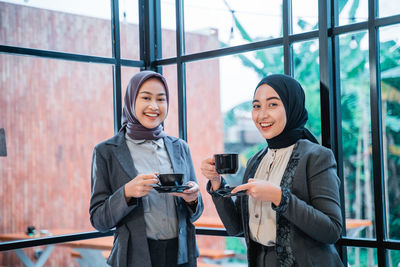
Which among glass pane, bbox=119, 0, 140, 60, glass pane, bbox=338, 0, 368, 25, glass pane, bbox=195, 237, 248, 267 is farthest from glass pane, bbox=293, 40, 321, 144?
glass pane, bbox=119, 0, 140, 60

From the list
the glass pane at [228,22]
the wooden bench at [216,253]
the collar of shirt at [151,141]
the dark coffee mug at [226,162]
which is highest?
the glass pane at [228,22]

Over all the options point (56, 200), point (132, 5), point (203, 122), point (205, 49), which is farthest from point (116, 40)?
point (56, 200)

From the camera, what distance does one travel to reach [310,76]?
8.04 ft

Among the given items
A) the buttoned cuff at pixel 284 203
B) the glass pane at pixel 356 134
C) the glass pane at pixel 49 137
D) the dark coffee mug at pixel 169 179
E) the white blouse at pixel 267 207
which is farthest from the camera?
the glass pane at pixel 49 137

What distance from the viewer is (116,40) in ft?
9.86

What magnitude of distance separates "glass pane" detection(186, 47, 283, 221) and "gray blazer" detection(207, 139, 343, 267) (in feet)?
2.51

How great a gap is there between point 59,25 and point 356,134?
175cm

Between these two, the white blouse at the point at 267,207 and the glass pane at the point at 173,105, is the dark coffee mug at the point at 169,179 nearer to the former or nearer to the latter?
the white blouse at the point at 267,207

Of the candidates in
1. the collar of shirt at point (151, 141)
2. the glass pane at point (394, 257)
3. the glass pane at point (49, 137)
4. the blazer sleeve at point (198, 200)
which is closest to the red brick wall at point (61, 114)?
the glass pane at point (49, 137)

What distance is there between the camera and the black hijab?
6.47 feet

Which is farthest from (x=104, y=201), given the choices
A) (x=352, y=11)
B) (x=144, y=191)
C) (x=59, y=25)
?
(x=352, y=11)

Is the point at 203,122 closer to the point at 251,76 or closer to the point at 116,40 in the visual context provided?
the point at 251,76

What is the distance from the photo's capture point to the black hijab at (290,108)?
197 cm

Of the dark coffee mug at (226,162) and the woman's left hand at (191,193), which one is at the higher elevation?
the dark coffee mug at (226,162)
